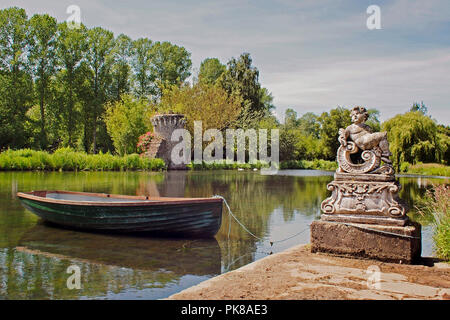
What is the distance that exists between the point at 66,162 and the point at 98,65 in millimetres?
22885

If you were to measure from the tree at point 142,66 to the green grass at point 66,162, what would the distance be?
25.3 m

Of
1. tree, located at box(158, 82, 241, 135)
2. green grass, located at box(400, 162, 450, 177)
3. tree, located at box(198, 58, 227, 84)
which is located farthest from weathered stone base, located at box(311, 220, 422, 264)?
tree, located at box(198, 58, 227, 84)

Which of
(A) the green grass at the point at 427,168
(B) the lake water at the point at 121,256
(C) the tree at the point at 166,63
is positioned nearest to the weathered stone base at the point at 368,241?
(B) the lake water at the point at 121,256

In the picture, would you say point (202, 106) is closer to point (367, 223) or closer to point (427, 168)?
point (427, 168)

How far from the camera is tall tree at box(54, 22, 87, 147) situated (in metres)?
46.3

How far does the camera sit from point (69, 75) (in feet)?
159

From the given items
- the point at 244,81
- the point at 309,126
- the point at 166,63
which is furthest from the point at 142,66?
the point at 309,126

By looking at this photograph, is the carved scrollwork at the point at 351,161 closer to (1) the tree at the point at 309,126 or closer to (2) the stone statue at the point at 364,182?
(2) the stone statue at the point at 364,182

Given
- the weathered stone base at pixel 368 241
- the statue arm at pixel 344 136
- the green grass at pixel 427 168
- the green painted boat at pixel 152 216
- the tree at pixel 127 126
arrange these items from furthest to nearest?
the tree at pixel 127 126, the green grass at pixel 427 168, the green painted boat at pixel 152 216, the statue arm at pixel 344 136, the weathered stone base at pixel 368 241

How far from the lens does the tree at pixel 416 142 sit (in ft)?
108

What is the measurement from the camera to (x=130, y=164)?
113 ft
